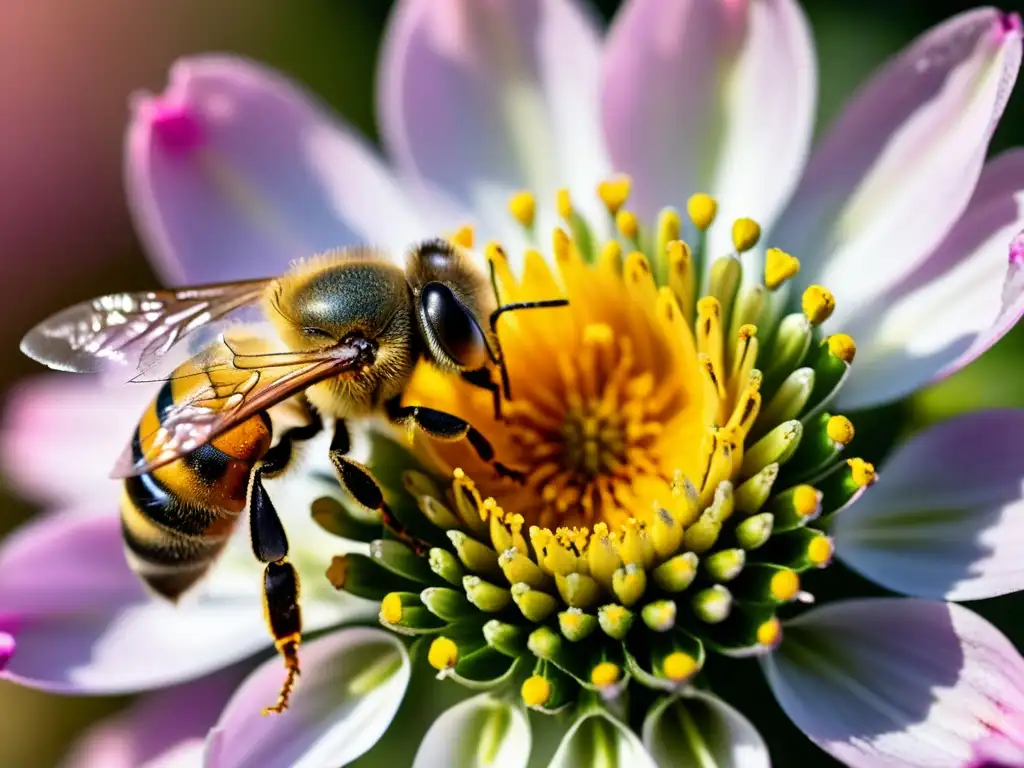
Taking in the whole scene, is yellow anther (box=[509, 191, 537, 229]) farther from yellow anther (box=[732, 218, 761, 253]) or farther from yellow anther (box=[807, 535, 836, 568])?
yellow anther (box=[807, 535, 836, 568])

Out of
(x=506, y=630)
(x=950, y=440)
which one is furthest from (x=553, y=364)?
(x=950, y=440)

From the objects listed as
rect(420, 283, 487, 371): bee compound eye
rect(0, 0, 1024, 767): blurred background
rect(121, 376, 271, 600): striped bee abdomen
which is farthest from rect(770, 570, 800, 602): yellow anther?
rect(0, 0, 1024, 767): blurred background

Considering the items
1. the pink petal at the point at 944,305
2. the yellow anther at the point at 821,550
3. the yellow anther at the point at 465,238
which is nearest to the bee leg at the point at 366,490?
the yellow anther at the point at 465,238

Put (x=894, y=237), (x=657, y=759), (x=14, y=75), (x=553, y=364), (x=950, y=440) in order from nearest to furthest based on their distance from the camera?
(x=657, y=759) → (x=950, y=440) → (x=894, y=237) → (x=553, y=364) → (x=14, y=75)

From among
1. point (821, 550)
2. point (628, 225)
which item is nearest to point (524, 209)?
point (628, 225)

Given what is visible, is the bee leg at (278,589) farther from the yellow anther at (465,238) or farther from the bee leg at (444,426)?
the yellow anther at (465,238)

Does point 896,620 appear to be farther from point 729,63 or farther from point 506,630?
point 729,63
